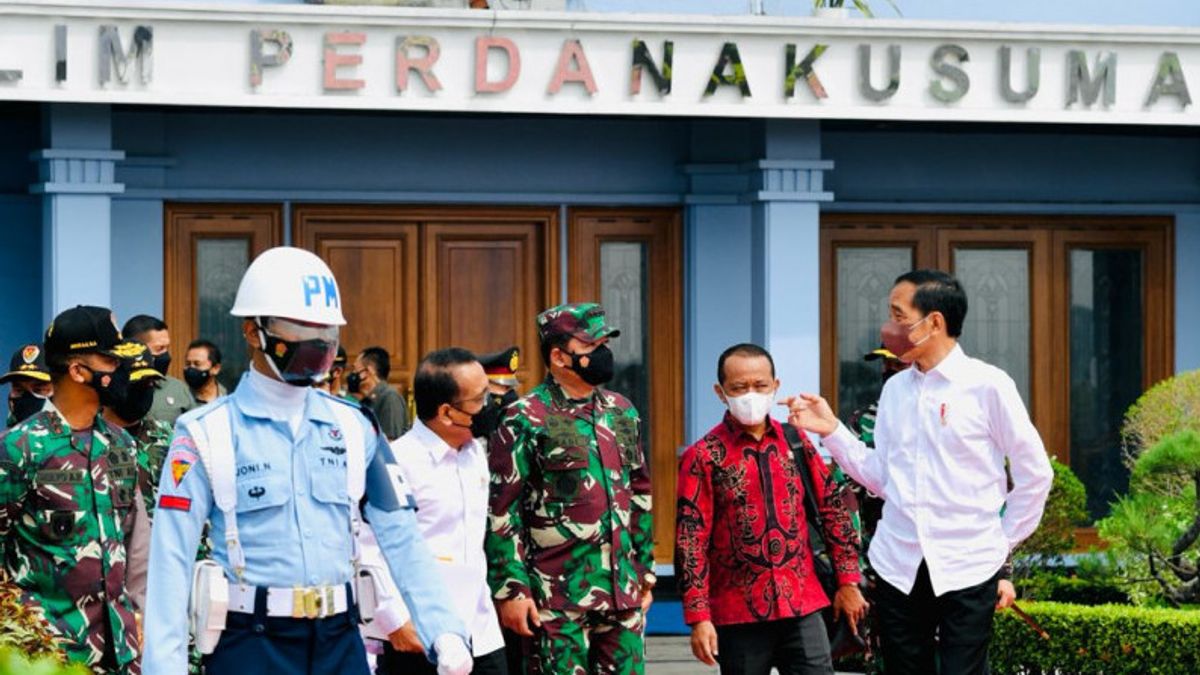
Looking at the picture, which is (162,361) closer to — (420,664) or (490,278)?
(420,664)

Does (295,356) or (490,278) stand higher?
(490,278)

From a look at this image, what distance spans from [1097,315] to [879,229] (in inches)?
70.1

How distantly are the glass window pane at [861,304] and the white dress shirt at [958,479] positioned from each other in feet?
24.6

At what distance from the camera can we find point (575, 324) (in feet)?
28.2

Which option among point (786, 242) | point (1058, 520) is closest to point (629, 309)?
point (786, 242)

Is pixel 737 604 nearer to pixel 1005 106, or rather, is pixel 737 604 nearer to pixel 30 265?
pixel 1005 106

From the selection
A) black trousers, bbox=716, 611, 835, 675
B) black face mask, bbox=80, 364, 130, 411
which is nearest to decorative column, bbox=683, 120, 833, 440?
black trousers, bbox=716, 611, 835, 675

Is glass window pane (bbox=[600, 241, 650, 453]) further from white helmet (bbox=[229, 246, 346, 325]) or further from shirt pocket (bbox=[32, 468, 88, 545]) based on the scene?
white helmet (bbox=[229, 246, 346, 325])

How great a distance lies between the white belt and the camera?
5.99 m

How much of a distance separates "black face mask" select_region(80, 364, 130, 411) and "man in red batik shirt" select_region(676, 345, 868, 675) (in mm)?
2208

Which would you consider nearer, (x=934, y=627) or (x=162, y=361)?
(x=934, y=627)

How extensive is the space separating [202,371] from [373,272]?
9.11 ft

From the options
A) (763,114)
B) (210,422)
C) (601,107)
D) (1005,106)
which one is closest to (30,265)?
(601,107)

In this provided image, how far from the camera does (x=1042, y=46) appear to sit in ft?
46.8
